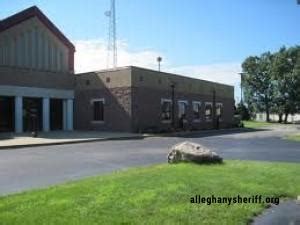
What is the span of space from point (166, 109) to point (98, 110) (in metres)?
5.72

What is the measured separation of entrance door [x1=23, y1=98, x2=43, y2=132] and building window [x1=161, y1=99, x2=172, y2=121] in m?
9.58

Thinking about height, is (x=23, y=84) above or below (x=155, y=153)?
above

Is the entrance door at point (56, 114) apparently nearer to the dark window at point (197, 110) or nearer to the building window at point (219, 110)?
the dark window at point (197, 110)

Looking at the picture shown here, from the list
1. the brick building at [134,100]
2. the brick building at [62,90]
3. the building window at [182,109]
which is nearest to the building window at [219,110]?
the brick building at [134,100]

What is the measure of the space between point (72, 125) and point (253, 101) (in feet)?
148

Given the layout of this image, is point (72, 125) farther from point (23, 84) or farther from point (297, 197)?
point (297, 197)

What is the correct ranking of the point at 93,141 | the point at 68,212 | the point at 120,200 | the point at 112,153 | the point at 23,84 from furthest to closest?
the point at 23,84 < the point at 93,141 < the point at 112,153 < the point at 120,200 < the point at 68,212

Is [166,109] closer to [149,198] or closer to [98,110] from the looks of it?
[98,110]

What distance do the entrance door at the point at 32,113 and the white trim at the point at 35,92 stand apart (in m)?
0.48

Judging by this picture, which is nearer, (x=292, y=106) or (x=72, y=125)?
(x=72, y=125)

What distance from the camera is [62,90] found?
127 ft

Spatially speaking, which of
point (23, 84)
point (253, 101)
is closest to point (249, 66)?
point (253, 101)

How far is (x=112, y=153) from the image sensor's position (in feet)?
63.6

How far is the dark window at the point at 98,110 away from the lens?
127 feet
